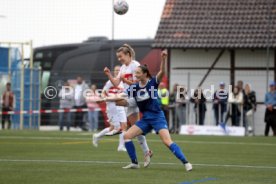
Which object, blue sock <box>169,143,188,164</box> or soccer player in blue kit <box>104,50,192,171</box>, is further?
soccer player in blue kit <box>104,50,192,171</box>

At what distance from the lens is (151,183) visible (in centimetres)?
1283

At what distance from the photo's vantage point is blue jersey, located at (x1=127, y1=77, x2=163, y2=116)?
1546 centimetres

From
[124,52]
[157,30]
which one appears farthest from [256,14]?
[124,52]

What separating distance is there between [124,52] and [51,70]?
2320cm

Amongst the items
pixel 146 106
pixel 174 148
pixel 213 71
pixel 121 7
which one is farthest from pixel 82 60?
pixel 174 148

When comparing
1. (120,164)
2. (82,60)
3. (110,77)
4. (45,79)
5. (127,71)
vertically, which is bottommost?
(120,164)

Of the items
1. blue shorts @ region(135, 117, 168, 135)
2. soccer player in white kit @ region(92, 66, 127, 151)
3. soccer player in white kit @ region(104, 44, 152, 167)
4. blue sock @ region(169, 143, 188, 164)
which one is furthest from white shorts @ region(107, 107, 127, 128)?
blue sock @ region(169, 143, 188, 164)

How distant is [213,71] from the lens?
38.3 meters

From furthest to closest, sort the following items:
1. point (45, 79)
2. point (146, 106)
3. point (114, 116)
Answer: point (45, 79) < point (114, 116) < point (146, 106)

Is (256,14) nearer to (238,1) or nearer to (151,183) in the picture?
(238,1)

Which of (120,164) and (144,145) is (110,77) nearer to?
(144,145)

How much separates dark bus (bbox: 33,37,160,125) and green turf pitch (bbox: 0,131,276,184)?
44.0 ft

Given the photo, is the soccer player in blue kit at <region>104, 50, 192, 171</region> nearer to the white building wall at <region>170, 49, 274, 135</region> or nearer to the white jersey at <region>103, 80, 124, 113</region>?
the white jersey at <region>103, 80, 124, 113</region>

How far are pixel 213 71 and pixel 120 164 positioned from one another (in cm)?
2207
